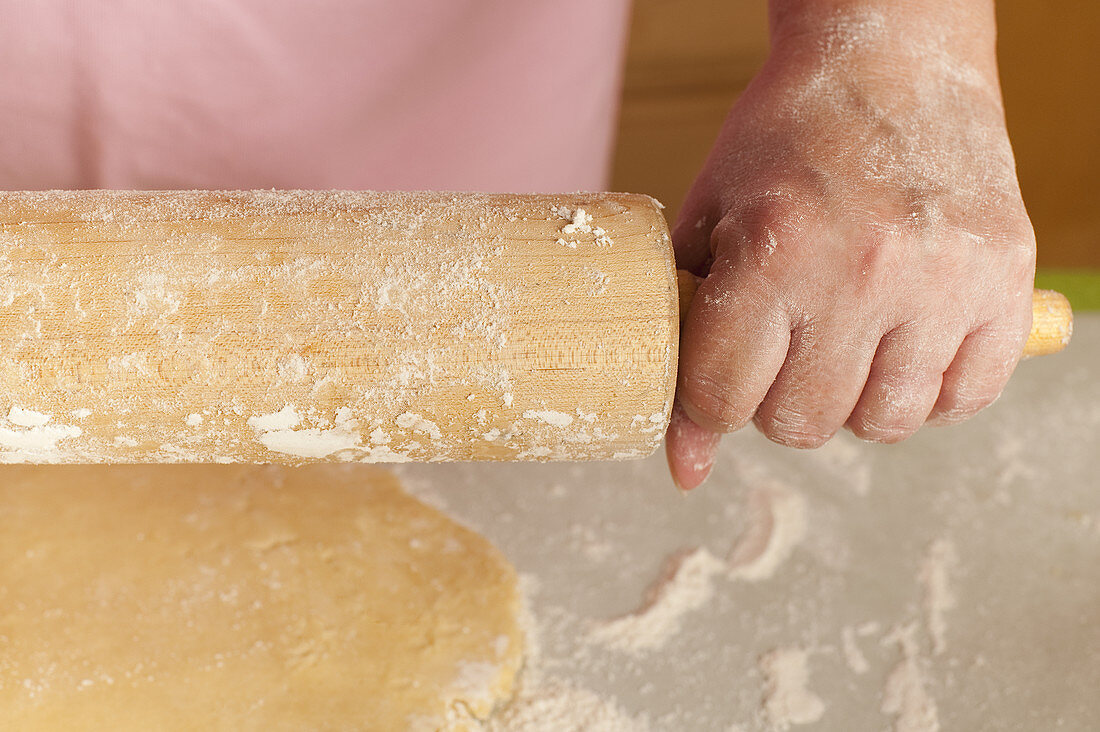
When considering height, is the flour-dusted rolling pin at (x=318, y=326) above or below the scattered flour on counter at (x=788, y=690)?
above

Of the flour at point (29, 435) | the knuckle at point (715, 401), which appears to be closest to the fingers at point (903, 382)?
the knuckle at point (715, 401)

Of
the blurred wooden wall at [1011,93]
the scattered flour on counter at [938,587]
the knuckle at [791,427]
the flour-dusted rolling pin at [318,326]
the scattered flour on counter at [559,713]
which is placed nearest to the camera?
the flour-dusted rolling pin at [318,326]

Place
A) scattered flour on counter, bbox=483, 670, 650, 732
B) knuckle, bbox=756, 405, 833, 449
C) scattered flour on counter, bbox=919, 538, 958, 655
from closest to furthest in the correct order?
knuckle, bbox=756, 405, 833, 449, scattered flour on counter, bbox=483, 670, 650, 732, scattered flour on counter, bbox=919, 538, 958, 655

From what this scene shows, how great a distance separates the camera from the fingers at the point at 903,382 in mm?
708

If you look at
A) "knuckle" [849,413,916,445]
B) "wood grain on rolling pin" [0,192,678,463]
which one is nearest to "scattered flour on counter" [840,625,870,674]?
"knuckle" [849,413,916,445]

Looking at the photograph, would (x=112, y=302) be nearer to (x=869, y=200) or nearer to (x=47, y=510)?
(x=47, y=510)

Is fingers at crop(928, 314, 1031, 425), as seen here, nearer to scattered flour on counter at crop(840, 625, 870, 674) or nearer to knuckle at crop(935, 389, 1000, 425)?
knuckle at crop(935, 389, 1000, 425)

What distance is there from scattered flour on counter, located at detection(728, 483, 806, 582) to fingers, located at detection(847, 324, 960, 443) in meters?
0.28

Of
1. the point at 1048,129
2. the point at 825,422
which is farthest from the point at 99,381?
the point at 1048,129

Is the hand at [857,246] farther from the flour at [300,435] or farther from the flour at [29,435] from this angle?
the flour at [29,435]

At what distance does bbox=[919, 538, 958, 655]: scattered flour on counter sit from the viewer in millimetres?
956

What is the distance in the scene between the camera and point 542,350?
0.65m

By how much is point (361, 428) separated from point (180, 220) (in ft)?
0.64

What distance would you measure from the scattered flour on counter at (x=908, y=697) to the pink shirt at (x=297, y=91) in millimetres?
704
